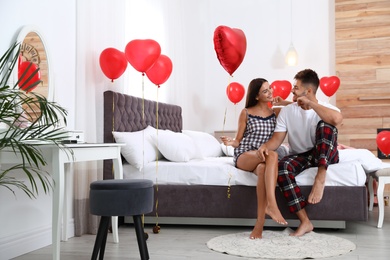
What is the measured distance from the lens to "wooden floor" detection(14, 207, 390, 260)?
9.75ft

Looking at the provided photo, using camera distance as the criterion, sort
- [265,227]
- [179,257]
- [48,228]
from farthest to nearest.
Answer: [265,227] < [48,228] < [179,257]

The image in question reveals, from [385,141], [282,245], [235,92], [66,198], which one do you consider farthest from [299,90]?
[235,92]

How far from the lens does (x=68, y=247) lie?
3250mm

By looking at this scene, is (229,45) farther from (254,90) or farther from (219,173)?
(219,173)

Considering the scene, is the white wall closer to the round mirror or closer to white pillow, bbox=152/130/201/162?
the round mirror

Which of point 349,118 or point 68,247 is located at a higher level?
point 349,118

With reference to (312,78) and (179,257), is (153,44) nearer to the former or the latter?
(312,78)

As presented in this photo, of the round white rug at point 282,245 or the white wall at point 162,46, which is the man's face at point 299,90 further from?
the white wall at point 162,46

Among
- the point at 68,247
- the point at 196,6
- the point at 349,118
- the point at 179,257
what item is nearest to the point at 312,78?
the point at 179,257

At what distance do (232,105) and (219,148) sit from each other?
1.72 m

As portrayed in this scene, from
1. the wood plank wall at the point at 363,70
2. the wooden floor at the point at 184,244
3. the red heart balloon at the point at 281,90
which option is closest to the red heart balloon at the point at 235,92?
the red heart balloon at the point at 281,90

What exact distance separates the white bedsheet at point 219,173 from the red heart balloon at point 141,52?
2.67 feet

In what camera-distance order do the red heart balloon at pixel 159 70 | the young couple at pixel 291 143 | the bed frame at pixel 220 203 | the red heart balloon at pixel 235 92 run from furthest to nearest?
the red heart balloon at pixel 235 92, the red heart balloon at pixel 159 70, the bed frame at pixel 220 203, the young couple at pixel 291 143

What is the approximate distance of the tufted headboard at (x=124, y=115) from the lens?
12.9ft
